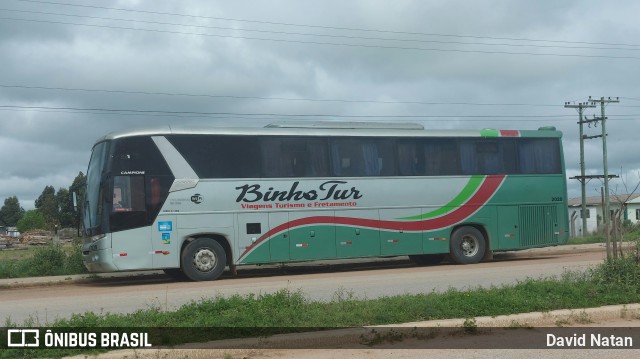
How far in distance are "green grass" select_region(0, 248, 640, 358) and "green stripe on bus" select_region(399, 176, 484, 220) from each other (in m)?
9.39

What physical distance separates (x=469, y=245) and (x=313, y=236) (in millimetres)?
5066

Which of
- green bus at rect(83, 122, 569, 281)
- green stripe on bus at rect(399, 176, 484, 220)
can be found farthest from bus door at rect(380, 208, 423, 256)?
green stripe on bus at rect(399, 176, 484, 220)

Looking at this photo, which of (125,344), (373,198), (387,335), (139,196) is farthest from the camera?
(373,198)

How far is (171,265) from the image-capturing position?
18.0m

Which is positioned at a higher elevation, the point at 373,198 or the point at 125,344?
the point at 373,198

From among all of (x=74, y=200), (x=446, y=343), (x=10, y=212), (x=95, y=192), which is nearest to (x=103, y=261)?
(x=95, y=192)

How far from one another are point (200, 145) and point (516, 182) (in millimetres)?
9552

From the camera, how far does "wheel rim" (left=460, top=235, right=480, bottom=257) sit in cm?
2162

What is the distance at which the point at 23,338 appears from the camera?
803 centimetres

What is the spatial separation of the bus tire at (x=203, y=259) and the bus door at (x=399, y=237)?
15.1 ft

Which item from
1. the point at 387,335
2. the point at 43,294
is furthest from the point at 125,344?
the point at 43,294

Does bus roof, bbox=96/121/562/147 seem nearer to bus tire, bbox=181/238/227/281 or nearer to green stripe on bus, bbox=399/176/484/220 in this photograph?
green stripe on bus, bbox=399/176/484/220

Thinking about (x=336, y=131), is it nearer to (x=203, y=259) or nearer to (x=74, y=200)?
(x=203, y=259)

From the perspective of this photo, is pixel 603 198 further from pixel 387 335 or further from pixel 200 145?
pixel 200 145
